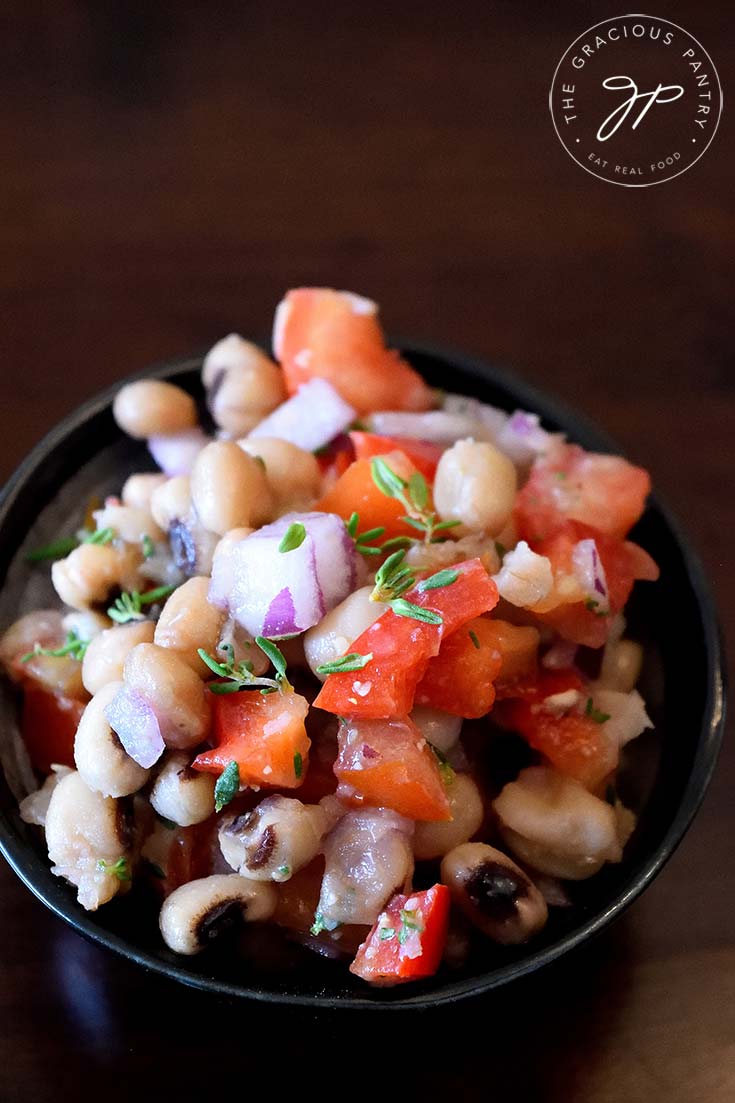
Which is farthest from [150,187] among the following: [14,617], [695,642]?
[695,642]

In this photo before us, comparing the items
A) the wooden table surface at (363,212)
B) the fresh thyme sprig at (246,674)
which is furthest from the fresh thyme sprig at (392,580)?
the wooden table surface at (363,212)

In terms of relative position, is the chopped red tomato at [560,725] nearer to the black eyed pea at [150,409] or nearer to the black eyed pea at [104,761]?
the black eyed pea at [104,761]

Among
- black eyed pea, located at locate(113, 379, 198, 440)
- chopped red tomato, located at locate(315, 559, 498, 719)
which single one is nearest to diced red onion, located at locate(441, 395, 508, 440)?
black eyed pea, located at locate(113, 379, 198, 440)

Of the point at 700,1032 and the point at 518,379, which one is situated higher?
the point at 518,379

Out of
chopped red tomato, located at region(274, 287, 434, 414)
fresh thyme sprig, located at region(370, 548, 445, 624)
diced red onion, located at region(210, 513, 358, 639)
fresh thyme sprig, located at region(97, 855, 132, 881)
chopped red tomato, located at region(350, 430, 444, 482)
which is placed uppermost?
chopped red tomato, located at region(274, 287, 434, 414)

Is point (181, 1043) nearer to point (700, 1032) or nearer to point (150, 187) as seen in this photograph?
point (700, 1032)

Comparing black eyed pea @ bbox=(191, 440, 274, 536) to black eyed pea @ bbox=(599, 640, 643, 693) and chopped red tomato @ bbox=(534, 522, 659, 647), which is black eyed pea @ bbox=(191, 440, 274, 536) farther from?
black eyed pea @ bbox=(599, 640, 643, 693)
